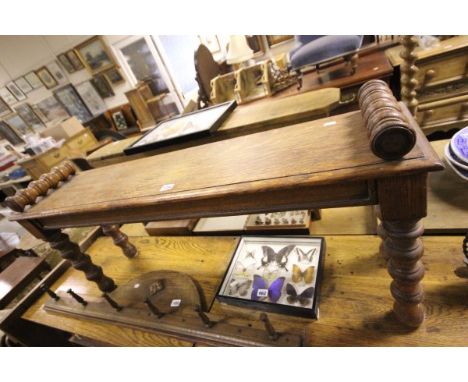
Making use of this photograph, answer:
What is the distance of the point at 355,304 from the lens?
2.79 ft

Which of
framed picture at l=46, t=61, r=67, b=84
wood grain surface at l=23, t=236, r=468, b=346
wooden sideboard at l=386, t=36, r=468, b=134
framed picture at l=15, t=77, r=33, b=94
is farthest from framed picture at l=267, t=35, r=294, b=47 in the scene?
framed picture at l=15, t=77, r=33, b=94

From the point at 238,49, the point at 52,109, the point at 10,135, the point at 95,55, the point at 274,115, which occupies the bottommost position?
the point at 274,115

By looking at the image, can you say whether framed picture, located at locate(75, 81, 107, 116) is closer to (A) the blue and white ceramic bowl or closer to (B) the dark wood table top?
(B) the dark wood table top

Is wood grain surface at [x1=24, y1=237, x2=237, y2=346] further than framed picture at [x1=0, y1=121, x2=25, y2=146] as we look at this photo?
No

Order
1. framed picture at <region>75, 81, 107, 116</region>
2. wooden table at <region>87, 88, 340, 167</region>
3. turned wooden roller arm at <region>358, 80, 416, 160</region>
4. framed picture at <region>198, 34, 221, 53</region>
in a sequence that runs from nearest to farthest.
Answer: turned wooden roller arm at <region>358, 80, 416, 160</region>, wooden table at <region>87, 88, 340, 167</region>, framed picture at <region>198, 34, 221, 53</region>, framed picture at <region>75, 81, 107, 116</region>

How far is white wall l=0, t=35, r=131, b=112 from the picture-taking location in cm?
411

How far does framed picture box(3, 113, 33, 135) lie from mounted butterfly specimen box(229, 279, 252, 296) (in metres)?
5.92

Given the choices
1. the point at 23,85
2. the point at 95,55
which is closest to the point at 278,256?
the point at 95,55

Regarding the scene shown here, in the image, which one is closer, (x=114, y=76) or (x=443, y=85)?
(x=443, y=85)

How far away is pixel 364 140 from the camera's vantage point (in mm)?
571

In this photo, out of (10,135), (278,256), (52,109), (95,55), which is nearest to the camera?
(278,256)

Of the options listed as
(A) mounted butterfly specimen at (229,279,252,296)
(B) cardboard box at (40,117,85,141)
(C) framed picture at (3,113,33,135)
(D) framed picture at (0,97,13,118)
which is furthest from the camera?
Result: (C) framed picture at (3,113,33,135)

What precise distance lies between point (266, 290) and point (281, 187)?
0.59m

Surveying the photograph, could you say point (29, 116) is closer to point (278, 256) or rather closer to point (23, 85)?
point (23, 85)
